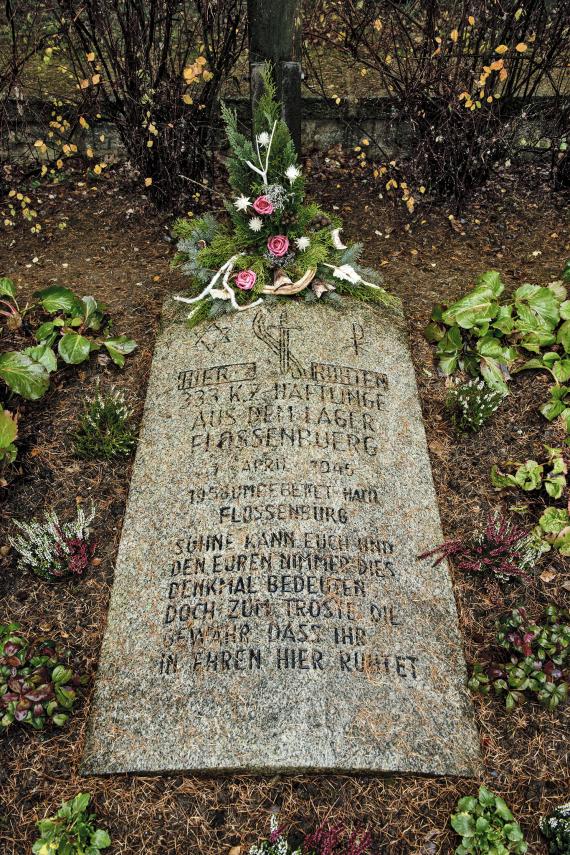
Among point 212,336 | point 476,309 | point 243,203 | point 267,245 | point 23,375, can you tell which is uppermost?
point 243,203

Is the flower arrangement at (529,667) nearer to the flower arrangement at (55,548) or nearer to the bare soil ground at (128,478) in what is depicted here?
the bare soil ground at (128,478)

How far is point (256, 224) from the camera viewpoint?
400 centimetres

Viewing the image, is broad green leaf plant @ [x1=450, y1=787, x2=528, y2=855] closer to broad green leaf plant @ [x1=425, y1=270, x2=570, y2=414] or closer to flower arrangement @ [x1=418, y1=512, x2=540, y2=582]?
flower arrangement @ [x1=418, y1=512, x2=540, y2=582]

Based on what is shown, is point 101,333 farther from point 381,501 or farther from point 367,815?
point 367,815

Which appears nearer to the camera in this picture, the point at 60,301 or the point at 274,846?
the point at 274,846

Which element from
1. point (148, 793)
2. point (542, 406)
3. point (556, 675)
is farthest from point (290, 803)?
point (542, 406)

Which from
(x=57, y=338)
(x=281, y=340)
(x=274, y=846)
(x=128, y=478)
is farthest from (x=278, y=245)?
(x=274, y=846)

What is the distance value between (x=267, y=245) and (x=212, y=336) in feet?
2.12

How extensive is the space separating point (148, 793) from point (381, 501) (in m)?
1.63

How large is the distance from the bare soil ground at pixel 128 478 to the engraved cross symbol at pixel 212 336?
480 mm

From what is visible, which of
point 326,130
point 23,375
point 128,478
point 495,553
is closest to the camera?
point 495,553

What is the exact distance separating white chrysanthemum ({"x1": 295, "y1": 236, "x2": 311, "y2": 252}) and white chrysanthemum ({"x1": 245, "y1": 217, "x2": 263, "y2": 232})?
23 cm

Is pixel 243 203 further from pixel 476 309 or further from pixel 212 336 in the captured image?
pixel 476 309

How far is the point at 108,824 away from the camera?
2680 millimetres
